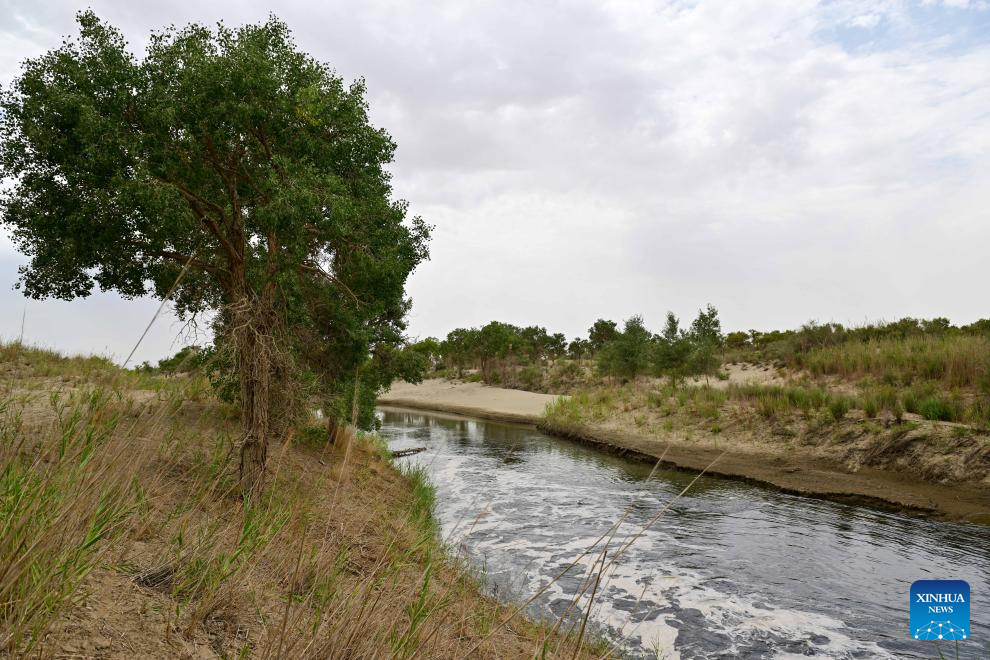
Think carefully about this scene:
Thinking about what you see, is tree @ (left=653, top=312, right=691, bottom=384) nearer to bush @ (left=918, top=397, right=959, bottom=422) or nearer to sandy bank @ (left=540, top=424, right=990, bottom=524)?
sandy bank @ (left=540, top=424, right=990, bottom=524)

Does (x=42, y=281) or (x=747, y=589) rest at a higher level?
(x=42, y=281)

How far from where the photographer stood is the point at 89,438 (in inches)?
140

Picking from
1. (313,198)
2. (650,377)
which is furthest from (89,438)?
(650,377)

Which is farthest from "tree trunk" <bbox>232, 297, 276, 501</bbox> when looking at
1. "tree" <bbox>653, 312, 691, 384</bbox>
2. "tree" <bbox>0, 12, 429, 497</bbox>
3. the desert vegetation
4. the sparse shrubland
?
"tree" <bbox>653, 312, 691, 384</bbox>

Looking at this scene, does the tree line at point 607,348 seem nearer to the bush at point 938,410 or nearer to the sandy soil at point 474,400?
the sandy soil at point 474,400

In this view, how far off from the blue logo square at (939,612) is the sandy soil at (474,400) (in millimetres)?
28519

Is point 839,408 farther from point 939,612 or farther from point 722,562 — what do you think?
point 939,612

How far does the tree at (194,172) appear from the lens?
7438 millimetres

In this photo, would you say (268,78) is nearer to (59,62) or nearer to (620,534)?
(59,62)

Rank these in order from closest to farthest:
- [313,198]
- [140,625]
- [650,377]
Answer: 1. [140,625]
2. [313,198]
3. [650,377]

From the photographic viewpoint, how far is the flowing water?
759 cm

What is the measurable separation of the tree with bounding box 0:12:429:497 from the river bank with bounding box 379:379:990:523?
6.33m

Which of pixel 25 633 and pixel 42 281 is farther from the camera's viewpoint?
pixel 42 281

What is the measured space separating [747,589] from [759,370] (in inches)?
1283
